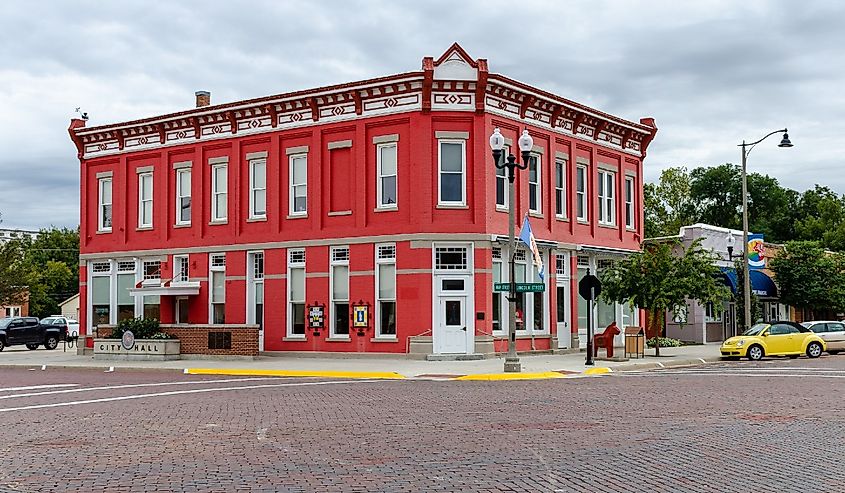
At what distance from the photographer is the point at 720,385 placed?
21.7 metres

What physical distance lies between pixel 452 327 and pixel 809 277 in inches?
980

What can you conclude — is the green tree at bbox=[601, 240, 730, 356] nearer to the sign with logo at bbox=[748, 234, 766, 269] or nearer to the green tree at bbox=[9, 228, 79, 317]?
the sign with logo at bbox=[748, 234, 766, 269]

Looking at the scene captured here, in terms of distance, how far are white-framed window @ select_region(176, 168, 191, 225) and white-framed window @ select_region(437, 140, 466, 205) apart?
11.3 metres

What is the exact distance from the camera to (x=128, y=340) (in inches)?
1314

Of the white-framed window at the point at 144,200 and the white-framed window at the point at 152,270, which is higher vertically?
the white-framed window at the point at 144,200

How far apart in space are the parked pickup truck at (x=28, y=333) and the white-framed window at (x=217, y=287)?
15.7 m

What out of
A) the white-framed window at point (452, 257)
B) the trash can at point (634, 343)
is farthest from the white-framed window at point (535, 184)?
the trash can at point (634, 343)

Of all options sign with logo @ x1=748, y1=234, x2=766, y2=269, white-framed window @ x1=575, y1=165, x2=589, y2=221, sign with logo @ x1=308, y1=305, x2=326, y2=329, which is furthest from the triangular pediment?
sign with logo @ x1=748, y1=234, x2=766, y2=269

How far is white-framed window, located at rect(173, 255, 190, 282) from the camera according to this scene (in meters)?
37.6

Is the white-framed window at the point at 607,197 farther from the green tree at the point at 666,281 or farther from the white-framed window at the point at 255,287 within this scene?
the white-framed window at the point at 255,287

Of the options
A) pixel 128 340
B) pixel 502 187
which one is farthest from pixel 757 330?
pixel 128 340

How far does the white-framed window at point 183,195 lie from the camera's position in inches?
1483

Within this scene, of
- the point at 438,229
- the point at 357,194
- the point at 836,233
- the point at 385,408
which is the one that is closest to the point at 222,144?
the point at 357,194

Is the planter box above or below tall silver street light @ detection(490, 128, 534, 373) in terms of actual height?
below
